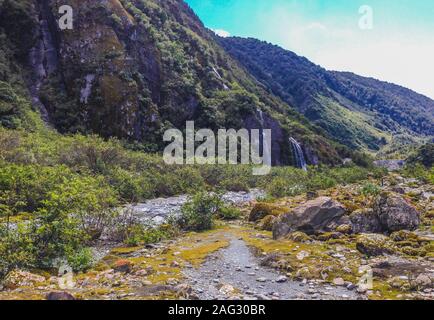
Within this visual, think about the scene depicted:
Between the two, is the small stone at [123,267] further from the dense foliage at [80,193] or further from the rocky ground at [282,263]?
the dense foliage at [80,193]

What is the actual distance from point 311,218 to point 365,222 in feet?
11.0

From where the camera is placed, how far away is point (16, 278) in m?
14.4

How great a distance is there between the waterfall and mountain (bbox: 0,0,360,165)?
1367 mm

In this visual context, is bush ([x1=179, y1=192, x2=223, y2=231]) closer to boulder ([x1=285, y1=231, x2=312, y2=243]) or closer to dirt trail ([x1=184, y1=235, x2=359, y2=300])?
boulder ([x1=285, y1=231, x2=312, y2=243])

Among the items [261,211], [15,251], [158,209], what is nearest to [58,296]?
[15,251]

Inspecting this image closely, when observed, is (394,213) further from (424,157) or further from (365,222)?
(424,157)

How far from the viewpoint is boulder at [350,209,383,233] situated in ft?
75.1

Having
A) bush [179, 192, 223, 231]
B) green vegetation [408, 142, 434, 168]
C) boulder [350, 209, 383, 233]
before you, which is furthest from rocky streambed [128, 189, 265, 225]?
green vegetation [408, 142, 434, 168]

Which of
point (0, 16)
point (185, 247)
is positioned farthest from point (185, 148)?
Answer: point (185, 247)

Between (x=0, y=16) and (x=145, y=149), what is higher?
(x=0, y=16)

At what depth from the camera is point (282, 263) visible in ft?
56.6

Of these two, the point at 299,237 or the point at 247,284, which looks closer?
the point at 247,284

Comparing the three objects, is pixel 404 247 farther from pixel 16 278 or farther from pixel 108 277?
pixel 16 278

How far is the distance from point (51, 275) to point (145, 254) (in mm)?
5090
